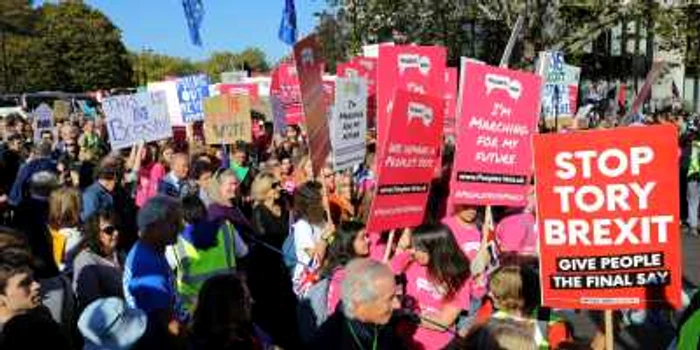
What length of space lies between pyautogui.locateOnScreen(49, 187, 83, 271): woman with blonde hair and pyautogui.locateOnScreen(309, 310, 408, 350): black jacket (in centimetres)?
245

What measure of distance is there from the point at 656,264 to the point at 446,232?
136 centimetres

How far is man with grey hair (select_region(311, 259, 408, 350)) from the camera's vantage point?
4.05 metres

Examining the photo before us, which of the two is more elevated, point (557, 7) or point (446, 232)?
point (557, 7)

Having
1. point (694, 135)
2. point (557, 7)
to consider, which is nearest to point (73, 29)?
point (557, 7)

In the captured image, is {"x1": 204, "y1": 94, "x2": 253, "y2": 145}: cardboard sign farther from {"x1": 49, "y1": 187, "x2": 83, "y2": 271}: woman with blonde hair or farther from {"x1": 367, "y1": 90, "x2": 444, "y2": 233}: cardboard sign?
{"x1": 367, "y1": 90, "x2": 444, "y2": 233}: cardboard sign

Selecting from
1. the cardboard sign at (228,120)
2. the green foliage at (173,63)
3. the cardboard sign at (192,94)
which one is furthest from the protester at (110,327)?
the green foliage at (173,63)

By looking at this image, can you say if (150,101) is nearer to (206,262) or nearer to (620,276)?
(206,262)

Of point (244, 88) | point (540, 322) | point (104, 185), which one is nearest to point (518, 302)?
point (540, 322)

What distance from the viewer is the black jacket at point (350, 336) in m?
4.09

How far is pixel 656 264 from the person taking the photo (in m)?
4.27

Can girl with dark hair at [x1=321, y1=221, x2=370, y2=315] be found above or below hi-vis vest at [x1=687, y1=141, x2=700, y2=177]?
above

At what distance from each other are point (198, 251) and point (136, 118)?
5167mm

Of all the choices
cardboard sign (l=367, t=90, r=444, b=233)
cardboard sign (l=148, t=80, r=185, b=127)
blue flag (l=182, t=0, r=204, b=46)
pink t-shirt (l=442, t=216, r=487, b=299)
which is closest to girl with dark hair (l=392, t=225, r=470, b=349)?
cardboard sign (l=367, t=90, r=444, b=233)

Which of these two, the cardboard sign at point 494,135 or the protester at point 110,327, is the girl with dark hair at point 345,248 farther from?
the protester at point 110,327
